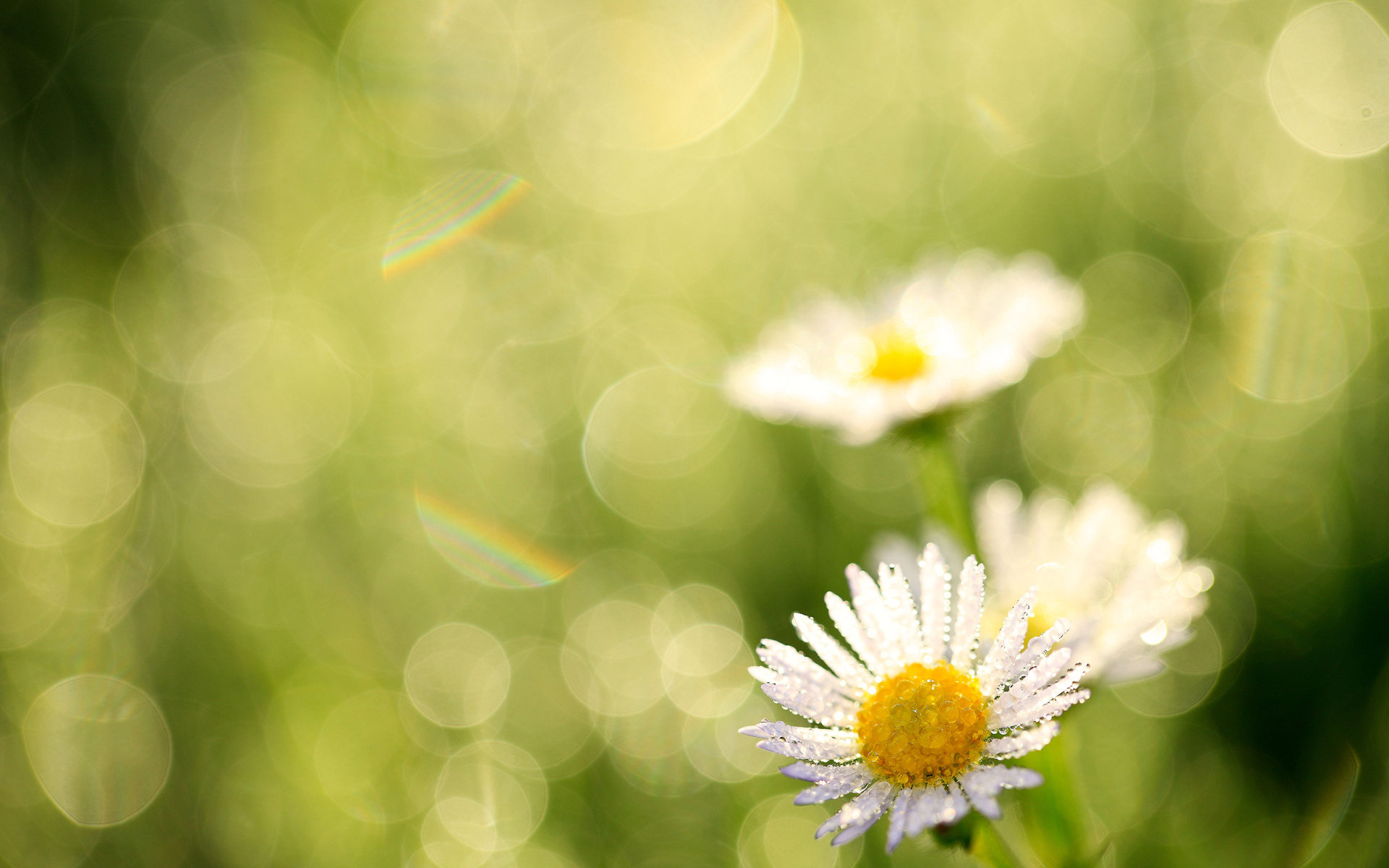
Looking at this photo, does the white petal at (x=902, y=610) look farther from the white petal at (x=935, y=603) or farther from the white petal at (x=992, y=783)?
the white petal at (x=992, y=783)

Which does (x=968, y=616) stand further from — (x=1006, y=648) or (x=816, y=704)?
(x=816, y=704)

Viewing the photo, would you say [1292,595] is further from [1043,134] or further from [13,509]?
[13,509]

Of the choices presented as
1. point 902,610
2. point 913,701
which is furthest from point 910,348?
point 913,701

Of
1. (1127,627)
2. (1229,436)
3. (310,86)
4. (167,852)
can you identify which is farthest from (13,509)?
(1229,436)

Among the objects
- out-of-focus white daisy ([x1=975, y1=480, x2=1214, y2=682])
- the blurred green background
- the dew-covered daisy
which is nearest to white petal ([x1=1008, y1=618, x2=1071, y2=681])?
the dew-covered daisy

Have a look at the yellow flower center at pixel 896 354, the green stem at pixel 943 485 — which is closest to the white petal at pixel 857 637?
the green stem at pixel 943 485
